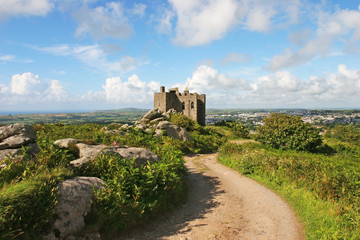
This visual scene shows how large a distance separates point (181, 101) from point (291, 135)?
25.4 metres

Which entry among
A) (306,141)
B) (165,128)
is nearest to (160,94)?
(165,128)

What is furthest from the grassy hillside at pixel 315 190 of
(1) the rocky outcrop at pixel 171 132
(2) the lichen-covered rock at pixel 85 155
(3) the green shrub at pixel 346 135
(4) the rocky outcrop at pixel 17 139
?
(3) the green shrub at pixel 346 135

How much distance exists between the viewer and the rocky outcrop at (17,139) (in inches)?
302

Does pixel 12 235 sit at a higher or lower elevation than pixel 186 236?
higher

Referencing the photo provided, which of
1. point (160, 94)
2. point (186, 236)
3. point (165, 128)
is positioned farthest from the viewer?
point (160, 94)

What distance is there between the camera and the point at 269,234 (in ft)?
22.5

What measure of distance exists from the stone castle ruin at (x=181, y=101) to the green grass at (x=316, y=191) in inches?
1133

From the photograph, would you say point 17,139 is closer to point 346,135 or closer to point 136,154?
point 136,154

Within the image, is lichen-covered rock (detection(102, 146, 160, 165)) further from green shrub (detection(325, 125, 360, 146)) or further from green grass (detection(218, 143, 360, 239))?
green shrub (detection(325, 125, 360, 146))

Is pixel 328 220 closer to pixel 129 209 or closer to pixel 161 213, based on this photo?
pixel 161 213

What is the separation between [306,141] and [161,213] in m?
19.2

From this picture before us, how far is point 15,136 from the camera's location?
817 centimetres

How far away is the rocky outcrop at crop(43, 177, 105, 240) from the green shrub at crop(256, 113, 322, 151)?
2110cm

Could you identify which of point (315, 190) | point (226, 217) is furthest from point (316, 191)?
point (226, 217)
